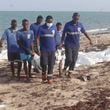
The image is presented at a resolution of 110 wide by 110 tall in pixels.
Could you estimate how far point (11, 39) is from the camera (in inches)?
482

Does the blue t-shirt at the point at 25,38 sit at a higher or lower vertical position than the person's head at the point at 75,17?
lower

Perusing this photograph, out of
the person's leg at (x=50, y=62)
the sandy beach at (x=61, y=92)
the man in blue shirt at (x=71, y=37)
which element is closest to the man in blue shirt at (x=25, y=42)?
the person's leg at (x=50, y=62)

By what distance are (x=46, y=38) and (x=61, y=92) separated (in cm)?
159

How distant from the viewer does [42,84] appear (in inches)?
458

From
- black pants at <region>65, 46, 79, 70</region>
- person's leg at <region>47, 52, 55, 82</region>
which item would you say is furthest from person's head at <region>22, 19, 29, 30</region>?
black pants at <region>65, 46, 79, 70</region>

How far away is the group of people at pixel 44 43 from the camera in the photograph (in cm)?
1152

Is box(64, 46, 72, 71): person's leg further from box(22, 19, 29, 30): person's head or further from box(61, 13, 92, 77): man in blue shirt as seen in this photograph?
box(22, 19, 29, 30): person's head

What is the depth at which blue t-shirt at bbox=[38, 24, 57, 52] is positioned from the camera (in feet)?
37.7

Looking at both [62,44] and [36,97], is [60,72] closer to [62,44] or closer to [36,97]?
[62,44]

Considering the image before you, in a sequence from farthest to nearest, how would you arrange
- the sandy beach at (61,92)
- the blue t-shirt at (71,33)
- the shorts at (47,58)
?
1. the blue t-shirt at (71,33)
2. the shorts at (47,58)
3. the sandy beach at (61,92)

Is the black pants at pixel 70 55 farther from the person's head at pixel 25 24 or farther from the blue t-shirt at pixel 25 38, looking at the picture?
the person's head at pixel 25 24

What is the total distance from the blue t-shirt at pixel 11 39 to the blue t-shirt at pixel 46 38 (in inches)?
38.4

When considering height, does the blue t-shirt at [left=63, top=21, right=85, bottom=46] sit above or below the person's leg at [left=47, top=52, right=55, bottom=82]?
above

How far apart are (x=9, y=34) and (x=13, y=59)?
71 cm
